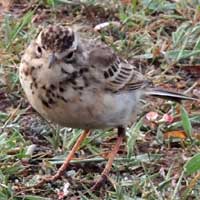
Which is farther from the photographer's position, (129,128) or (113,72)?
(129,128)

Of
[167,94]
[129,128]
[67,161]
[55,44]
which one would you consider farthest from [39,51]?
[167,94]

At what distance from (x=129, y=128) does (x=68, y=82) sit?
1.21m

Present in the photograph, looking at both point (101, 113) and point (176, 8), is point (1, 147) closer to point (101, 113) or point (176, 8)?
point (101, 113)

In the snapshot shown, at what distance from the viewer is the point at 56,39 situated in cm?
622

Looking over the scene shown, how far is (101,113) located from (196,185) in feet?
2.62

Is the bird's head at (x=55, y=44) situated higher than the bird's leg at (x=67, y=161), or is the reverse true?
the bird's head at (x=55, y=44)

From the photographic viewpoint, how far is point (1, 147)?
6.94 m

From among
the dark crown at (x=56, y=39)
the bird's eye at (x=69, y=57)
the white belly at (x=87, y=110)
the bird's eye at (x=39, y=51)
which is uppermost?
the dark crown at (x=56, y=39)

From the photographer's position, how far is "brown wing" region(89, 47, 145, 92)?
6.59 metres

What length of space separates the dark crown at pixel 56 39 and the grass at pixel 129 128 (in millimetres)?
975

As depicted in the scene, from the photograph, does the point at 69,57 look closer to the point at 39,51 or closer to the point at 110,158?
the point at 39,51

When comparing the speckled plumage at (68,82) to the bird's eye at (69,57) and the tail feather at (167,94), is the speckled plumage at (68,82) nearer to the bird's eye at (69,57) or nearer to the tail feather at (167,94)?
the bird's eye at (69,57)

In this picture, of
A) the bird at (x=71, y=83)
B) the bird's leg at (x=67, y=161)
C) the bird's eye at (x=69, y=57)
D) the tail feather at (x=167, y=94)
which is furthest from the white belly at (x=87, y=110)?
the tail feather at (x=167, y=94)

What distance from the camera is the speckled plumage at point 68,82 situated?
6.21 metres
